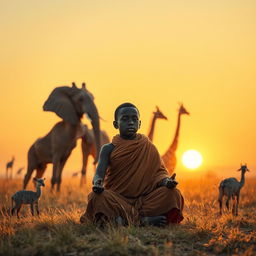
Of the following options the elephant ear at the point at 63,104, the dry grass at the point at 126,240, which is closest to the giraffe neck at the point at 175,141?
the elephant ear at the point at 63,104

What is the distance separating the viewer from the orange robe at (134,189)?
6.60 m

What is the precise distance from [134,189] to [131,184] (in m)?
0.09

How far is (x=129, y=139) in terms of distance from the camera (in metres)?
7.06

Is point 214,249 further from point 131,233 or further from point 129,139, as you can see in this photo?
point 129,139

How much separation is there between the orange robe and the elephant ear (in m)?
7.72

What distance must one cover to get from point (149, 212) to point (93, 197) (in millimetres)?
856

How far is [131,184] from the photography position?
6.86 m

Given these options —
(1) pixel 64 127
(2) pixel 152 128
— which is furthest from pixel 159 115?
(1) pixel 64 127

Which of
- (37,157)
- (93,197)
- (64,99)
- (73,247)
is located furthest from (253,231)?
(37,157)

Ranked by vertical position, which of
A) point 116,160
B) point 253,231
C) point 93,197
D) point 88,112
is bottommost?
point 253,231

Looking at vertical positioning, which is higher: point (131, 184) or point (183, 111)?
point (183, 111)

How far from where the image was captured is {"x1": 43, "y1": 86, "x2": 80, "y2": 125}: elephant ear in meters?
14.7

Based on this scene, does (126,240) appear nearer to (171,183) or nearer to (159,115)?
(171,183)

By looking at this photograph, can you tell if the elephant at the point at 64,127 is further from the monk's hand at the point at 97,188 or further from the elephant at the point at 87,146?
the monk's hand at the point at 97,188
